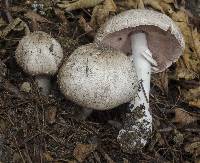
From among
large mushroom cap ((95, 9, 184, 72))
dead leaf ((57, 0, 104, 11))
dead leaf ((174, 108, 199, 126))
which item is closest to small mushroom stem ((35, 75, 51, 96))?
large mushroom cap ((95, 9, 184, 72))

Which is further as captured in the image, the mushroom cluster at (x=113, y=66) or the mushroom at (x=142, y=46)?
the mushroom at (x=142, y=46)

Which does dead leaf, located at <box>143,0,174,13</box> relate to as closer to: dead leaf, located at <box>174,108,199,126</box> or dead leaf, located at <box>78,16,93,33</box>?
dead leaf, located at <box>78,16,93,33</box>

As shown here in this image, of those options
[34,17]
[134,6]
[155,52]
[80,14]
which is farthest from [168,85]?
[34,17]

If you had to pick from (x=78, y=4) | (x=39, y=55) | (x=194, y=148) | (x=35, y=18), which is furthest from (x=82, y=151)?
(x=78, y=4)

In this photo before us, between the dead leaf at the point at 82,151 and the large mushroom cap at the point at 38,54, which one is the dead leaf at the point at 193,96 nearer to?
the dead leaf at the point at 82,151

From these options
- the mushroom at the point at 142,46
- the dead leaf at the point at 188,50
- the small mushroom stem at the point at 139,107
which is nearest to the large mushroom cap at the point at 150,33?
the mushroom at the point at 142,46

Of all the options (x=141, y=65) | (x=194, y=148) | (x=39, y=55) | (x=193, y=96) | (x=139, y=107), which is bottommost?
(x=194, y=148)

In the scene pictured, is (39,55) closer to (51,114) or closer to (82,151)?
(51,114)
